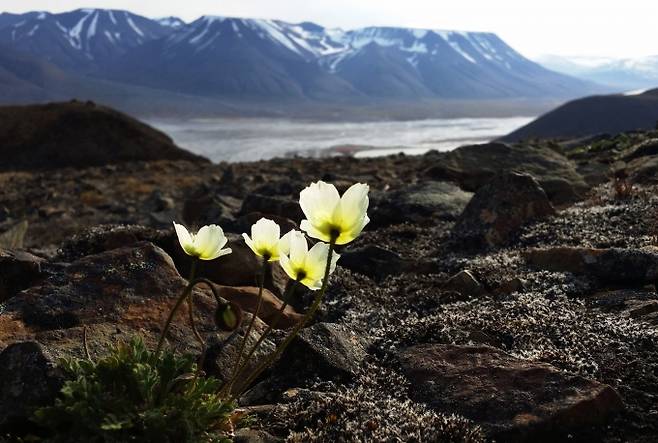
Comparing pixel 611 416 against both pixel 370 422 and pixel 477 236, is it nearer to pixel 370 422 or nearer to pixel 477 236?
pixel 370 422

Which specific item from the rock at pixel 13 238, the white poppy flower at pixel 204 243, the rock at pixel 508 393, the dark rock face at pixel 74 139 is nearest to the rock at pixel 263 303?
the rock at pixel 508 393

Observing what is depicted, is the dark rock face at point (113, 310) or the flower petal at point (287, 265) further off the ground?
the flower petal at point (287, 265)

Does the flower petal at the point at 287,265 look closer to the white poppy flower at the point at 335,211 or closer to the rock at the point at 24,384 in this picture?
the white poppy flower at the point at 335,211

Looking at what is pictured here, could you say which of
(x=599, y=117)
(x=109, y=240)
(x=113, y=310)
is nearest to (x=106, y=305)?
(x=113, y=310)

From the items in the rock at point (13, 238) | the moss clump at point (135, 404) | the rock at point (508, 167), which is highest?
the rock at point (508, 167)

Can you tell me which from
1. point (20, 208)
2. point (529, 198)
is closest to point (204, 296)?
point (529, 198)

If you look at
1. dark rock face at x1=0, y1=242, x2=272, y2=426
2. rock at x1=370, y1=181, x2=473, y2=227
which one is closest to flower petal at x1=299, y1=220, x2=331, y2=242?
dark rock face at x1=0, y1=242, x2=272, y2=426

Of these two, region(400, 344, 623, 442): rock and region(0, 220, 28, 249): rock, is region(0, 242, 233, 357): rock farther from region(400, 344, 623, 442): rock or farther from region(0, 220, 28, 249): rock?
region(0, 220, 28, 249): rock
